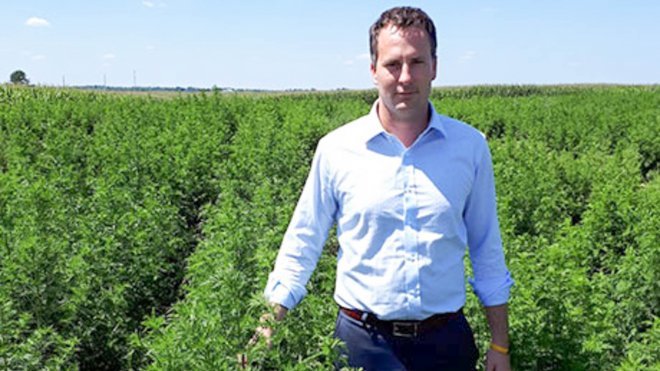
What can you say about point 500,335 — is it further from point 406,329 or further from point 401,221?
point 401,221

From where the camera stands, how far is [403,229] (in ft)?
9.16

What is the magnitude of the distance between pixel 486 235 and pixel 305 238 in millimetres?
834

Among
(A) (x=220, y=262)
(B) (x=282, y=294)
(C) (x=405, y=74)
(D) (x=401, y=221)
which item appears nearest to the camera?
(C) (x=405, y=74)

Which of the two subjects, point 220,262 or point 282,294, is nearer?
point 282,294

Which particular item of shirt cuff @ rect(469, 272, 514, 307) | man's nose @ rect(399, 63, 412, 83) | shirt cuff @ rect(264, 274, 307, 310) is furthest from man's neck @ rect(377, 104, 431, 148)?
shirt cuff @ rect(264, 274, 307, 310)

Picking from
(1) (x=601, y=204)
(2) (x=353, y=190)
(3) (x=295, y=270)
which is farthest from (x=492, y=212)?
(1) (x=601, y=204)

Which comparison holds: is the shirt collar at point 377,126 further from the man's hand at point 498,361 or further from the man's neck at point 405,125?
the man's hand at point 498,361

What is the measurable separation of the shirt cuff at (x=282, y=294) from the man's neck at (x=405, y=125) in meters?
0.84

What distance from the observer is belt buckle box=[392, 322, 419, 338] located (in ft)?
9.19

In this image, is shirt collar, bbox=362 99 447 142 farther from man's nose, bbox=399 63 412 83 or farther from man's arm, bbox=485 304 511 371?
man's arm, bbox=485 304 511 371

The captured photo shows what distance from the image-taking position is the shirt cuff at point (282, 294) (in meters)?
2.92

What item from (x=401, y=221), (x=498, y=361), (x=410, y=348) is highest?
(x=401, y=221)

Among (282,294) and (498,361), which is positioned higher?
(282,294)

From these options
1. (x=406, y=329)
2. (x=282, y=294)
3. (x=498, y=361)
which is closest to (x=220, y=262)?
(x=282, y=294)
